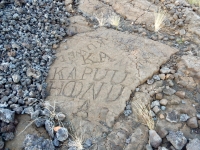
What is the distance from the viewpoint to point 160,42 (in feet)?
12.5

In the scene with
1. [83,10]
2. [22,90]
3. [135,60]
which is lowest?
[22,90]

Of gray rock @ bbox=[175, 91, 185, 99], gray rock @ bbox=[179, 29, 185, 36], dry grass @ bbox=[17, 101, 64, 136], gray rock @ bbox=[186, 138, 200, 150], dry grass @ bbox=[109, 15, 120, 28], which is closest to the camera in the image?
gray rock @ bbox=[186, 138, 200, 150]

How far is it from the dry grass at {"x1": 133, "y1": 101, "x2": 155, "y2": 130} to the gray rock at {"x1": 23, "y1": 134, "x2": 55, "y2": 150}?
105 cm

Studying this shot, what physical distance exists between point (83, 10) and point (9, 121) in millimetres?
2764

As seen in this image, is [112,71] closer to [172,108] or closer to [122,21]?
[172,108]

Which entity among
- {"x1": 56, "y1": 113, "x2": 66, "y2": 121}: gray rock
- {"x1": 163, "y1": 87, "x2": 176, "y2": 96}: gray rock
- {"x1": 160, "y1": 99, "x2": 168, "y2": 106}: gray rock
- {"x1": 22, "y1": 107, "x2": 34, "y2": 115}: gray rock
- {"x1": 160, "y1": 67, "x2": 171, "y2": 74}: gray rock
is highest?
{"x1": 160, "y1": 67, "x2": 171, "y2": 74}: gray rock

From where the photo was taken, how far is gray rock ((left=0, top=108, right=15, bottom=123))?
2.60 m

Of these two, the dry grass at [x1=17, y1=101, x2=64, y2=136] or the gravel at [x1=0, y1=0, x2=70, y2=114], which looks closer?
the dry grass at [x1=17, y1=101, x2=64, y2=136]

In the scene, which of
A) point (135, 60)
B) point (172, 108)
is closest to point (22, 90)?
point (135, 60)

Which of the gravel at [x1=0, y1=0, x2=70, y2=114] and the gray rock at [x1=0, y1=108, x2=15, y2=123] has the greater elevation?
the gravel at [x1=0, y1=0, x2=70, y2=114]

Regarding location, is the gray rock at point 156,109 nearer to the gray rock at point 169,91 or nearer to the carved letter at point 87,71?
the gray rock at point 169,91

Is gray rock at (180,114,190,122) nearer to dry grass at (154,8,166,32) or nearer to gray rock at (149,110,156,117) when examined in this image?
gray rock at (149,110,156,117)

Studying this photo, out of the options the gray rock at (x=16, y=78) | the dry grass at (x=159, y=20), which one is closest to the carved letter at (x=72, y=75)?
the gray rock at (x=16, y=78)

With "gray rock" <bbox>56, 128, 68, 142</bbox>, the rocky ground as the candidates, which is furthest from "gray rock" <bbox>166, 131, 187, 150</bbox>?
"gray rock" <bbox>56, 128, 68, 142</bbox>
